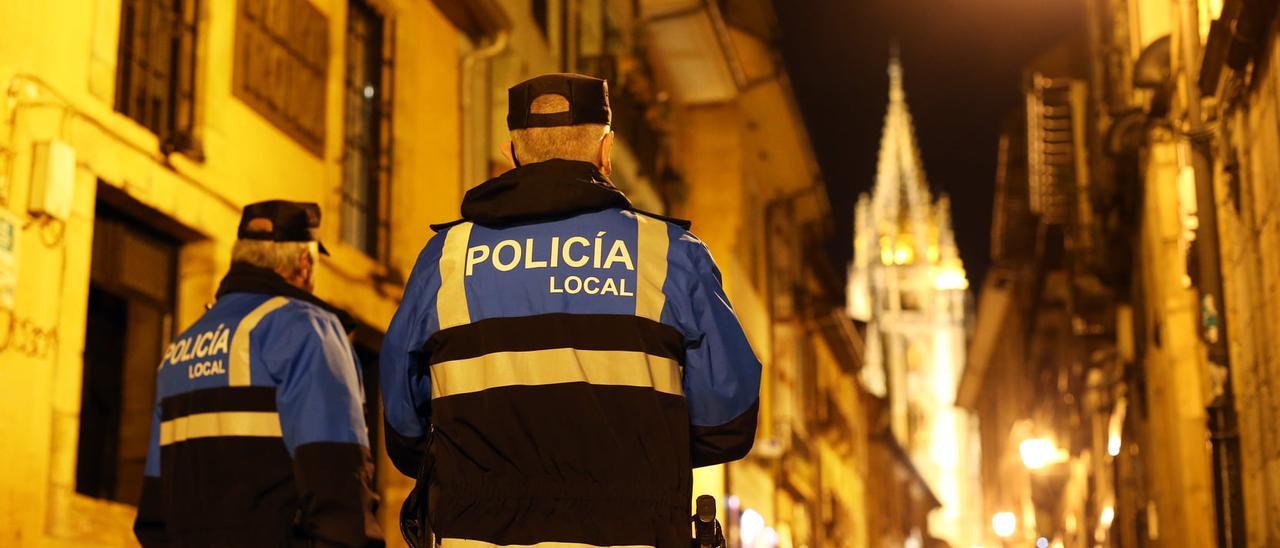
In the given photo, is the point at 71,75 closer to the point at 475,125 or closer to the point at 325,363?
the point at 325,363

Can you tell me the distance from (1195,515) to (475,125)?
8.19 m

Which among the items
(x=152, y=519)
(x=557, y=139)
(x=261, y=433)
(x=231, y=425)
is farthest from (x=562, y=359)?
(x=152, y=519)

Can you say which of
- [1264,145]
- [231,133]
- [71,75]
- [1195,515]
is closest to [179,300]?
[231,133]

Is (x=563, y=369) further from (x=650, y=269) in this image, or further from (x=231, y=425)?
(x=231, y=425)

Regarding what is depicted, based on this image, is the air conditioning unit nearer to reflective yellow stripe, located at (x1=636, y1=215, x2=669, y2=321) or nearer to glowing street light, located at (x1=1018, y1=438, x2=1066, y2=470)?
reflective yellow stripe, located at (x1=636, y1=215, x2=669, y2=321)

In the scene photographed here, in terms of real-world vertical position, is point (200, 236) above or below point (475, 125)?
below

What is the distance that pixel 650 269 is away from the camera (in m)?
4.54

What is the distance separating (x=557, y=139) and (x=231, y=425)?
2.20 meters

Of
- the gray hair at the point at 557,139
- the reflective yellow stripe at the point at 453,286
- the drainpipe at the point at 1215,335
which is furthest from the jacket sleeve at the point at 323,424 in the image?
the drainpipe at the point at 1215,335

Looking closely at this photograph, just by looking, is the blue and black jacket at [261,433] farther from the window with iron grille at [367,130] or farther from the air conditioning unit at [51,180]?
the window with iron grille at [367,130]

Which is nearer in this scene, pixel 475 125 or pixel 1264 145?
pixel 1264 145

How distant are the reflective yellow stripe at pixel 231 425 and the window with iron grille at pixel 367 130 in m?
7.56

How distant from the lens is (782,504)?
1375 inches

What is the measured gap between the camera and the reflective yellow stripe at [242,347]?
20.7 ft
